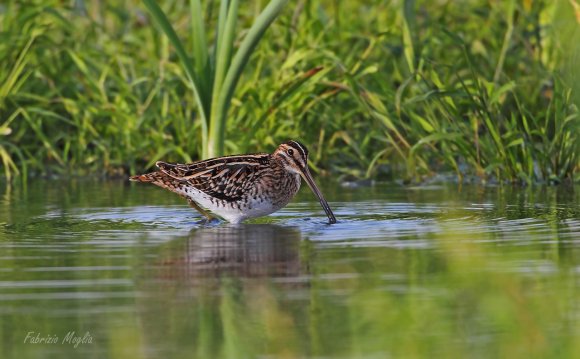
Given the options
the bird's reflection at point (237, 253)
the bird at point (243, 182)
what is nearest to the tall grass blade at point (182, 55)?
the bird at point (243, 182)

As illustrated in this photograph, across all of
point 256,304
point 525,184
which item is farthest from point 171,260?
point 525,184

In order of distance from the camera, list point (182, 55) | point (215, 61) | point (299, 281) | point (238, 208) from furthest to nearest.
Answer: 1. point (215, 61)
2. point (182, 55)
3. point (238, 208)
4. point (299, 281)

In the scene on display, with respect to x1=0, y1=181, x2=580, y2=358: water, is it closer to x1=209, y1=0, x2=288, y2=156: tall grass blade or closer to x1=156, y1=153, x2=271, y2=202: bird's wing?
x1=156, y1=153, x2=271, y2=202: bird's wing

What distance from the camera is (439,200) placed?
10875 mm

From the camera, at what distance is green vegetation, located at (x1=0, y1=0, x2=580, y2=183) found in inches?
464

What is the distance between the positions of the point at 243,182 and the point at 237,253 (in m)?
2.13

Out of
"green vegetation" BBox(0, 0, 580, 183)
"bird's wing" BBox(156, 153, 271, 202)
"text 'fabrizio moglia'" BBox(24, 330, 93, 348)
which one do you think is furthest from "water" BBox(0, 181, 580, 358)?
"green vegetation" BBox(0, 0, 580, 183)

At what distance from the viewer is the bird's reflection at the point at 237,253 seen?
7.11 meters

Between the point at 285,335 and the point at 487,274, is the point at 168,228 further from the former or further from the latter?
the point at 285,335

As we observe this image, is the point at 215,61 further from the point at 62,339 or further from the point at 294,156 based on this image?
the point at 62,339

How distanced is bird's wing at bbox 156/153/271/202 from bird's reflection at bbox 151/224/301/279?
45 cm

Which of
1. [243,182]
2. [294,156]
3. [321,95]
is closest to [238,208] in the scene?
[243,182]

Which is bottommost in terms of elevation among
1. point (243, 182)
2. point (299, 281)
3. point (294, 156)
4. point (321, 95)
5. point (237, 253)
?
point (299, 281)

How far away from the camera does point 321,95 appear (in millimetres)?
12766
